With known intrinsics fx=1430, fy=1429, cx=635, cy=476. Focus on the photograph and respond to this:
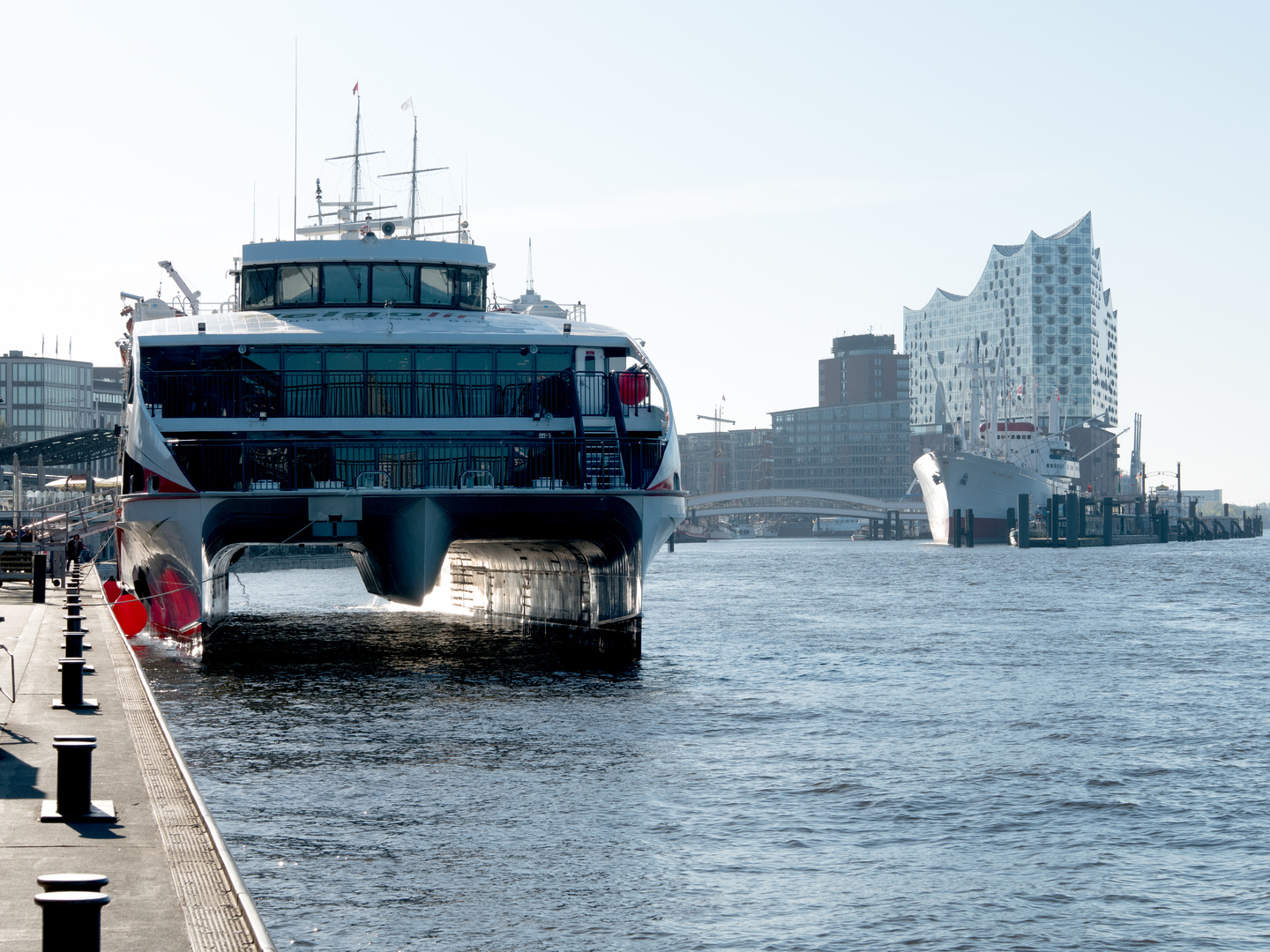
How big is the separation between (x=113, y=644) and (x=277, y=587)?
49.7 m

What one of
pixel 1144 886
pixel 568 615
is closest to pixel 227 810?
pixel 1144 886

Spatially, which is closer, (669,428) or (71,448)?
(669,428)

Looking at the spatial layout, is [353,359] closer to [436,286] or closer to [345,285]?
[345,285]

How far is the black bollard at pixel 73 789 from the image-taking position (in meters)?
10.9

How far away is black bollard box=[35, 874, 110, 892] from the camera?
21.5 ft

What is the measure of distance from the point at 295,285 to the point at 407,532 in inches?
335

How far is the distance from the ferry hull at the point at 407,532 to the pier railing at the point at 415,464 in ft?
1.94

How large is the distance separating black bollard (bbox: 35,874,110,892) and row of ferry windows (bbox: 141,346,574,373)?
2271cm

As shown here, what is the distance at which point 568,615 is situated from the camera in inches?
1394

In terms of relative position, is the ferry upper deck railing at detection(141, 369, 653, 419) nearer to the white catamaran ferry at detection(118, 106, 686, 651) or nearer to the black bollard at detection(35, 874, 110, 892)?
the white catamaran ferry at detection(118, 106, 686, 651)

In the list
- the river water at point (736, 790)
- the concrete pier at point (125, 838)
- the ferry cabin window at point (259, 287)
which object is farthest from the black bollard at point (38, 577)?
the concrete pier at point (125, 838)

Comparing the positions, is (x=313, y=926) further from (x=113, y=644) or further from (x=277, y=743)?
(x=113, y=644)

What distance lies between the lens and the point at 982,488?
147000mm

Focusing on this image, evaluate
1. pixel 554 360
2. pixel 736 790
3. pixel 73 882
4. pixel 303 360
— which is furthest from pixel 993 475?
pixel 73 882
